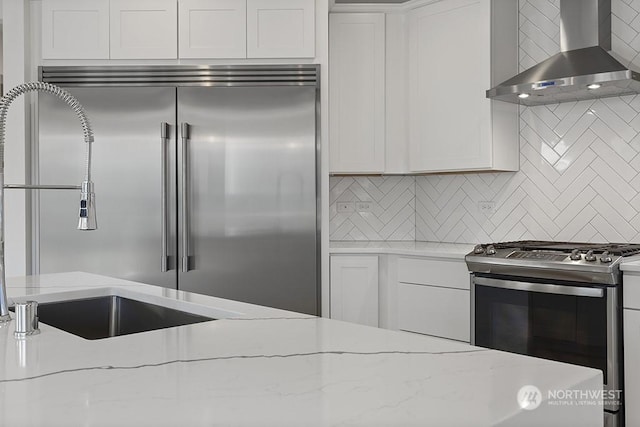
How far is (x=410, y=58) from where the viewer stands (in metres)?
3.88

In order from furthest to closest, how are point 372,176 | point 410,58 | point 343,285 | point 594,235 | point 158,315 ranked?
point 372,176
point 410,58
point 343,285
point 594,235
point 158,315

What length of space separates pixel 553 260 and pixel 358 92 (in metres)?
1.67

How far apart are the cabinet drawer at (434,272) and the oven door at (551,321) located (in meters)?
0.18

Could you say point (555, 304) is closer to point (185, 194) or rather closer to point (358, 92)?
point (358, 92)

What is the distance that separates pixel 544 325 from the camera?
9.39 ft

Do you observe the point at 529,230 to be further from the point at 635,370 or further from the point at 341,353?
the point at 341,353

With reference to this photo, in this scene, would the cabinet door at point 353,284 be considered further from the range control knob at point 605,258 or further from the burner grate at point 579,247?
the range control knob at point 605,258

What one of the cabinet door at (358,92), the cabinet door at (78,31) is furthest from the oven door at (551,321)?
the cabinet door at (78,31)

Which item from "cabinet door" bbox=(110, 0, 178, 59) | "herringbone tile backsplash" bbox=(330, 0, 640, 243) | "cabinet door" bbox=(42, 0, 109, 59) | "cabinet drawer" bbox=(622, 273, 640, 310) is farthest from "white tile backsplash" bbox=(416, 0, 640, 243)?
"cabinet door" bbox=(42, 0, 109, 59)

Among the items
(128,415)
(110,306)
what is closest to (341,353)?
(128,415)

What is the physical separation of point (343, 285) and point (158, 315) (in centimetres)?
190

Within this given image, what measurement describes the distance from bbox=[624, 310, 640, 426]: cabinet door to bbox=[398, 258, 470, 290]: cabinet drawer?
848mm

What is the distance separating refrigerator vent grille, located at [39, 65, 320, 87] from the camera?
3672 millimetres

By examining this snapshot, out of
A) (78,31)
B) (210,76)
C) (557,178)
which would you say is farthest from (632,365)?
(78,31)
